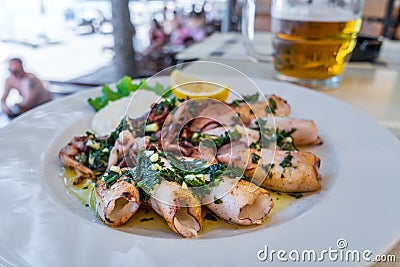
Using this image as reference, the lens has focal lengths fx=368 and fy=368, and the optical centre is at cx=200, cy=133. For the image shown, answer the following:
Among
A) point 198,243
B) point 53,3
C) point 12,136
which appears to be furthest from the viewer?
point 53,3

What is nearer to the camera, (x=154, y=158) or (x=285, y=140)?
(x=154, y=158)

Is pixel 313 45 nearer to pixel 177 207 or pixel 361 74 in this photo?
pixel 361 74

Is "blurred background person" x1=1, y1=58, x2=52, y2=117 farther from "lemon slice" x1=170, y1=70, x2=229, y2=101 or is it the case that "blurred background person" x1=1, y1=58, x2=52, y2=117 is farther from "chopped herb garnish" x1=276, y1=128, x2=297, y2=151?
"chopped herb garnish" x1=276, y1=128, x2=297, y2=151

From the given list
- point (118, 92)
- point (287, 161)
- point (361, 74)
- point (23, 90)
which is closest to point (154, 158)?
point (287, 161)

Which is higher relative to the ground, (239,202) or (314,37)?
(314,37)

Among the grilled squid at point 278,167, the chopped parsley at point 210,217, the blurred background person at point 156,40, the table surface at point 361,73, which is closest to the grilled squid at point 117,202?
the chopped parsley at point 210,217

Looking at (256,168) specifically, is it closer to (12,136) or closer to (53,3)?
(12,136)

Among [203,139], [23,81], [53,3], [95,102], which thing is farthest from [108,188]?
[53,3]
